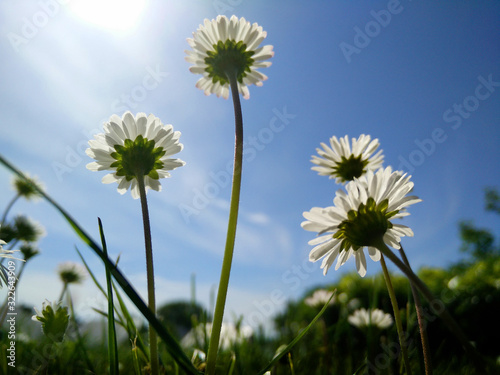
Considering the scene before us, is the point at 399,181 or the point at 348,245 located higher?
the point at 399,181

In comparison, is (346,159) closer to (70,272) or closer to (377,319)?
(377,319)

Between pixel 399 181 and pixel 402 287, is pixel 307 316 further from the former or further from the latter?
pixel 399 181

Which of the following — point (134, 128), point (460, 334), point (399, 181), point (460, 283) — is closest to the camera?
point (460, 334)

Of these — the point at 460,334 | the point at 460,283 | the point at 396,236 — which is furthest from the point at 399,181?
the point at 460,283

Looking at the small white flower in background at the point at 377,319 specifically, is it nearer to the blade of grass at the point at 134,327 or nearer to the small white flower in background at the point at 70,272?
the blade of grass at the point at 134,327

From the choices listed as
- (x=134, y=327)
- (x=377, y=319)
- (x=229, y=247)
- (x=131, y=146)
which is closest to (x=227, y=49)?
(x=131, y=146)

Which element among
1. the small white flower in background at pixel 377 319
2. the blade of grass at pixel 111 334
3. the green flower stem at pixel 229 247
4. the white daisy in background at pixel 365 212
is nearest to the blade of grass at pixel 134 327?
the blade of grass at pixel 111 334
